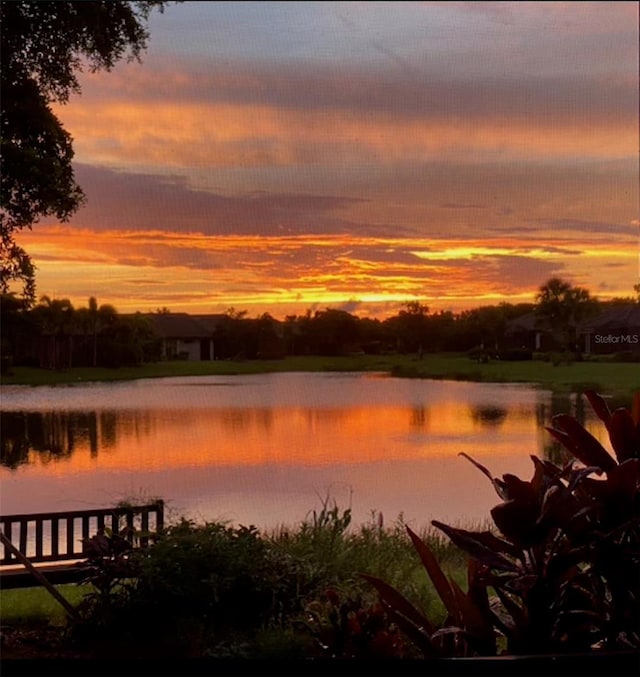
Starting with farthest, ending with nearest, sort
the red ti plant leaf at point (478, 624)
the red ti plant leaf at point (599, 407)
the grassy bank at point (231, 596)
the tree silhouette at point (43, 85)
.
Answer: the tree silhouette at point (43, 85)
the grassy bank at point (231, 596)
the red ti plant leaf at point (599, 407)
the red ti plant leaf at point (478, 624)

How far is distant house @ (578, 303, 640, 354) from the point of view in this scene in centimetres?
273

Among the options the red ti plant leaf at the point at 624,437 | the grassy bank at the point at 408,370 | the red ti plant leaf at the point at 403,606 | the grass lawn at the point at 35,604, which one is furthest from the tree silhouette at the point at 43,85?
the red ti plant leaf at the point at 624,437

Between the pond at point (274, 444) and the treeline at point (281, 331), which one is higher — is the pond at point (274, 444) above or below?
below

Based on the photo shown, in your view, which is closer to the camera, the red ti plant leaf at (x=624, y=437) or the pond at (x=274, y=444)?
the red ti plant leaf at (x=624, y=437)

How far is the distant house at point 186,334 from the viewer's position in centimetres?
286

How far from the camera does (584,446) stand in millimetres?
2391

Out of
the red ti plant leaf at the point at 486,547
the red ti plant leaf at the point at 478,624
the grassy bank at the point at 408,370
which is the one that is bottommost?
the red ti plant leaf at the point at 478,624

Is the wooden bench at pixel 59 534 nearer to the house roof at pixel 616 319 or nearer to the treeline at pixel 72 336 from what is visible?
the treeline at pixel 72 336

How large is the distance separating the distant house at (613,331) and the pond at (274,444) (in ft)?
0.65

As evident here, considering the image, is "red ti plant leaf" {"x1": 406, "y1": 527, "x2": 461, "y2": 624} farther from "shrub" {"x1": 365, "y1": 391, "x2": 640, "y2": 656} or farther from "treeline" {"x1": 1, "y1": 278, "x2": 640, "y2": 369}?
"treeline" {"x1": 1, "y1": 278, "x2": 640, "y2": 369}

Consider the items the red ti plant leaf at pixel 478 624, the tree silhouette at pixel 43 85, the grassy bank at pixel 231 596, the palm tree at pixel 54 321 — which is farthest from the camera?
the palm tree at pixel 54 321

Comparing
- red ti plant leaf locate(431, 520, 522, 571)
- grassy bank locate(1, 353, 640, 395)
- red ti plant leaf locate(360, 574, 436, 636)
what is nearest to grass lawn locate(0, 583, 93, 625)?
grassy bank locate(1, 353, 640, 395)

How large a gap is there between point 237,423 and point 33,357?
0.68 metres

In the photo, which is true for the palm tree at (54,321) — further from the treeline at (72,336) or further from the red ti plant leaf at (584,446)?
the red ti plant leaf at (584,446)
